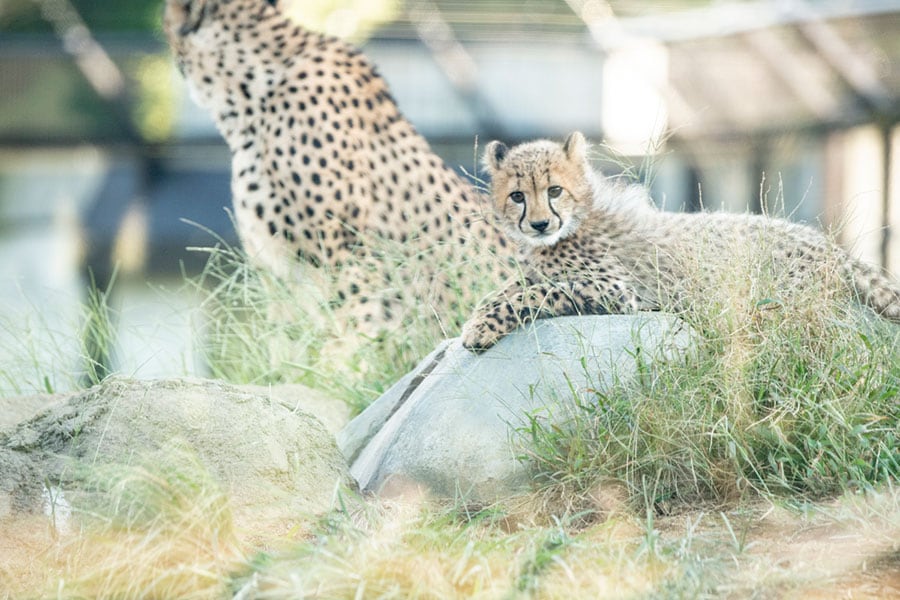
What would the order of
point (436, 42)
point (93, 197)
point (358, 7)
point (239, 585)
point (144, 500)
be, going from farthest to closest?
point (358, 7) < point (436, 42) < point (93, 197) < point (144, 500) < point (239, 585)

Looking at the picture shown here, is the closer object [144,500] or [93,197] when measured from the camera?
[144,500]

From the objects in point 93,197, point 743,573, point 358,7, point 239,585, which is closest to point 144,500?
point 239,585

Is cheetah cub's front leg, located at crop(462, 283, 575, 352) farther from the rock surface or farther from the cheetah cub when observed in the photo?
the rock surface

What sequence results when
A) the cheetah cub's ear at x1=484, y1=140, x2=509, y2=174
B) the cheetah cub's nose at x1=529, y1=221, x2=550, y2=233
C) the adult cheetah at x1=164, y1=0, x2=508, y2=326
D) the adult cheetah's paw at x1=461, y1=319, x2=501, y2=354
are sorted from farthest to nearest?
the adult cheetah at x1=164, y1=0, x2=508, y2=326
the cheetah cub's ear at x1=484, y1=140, x2=509, y2=174
the cheetah cub's nose at x1=529, y1=221, x2=550, y2=233
the adult cheetah's paw at x1=461, y1=319, x2=501, y2=354

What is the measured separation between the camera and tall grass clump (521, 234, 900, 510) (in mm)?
2729

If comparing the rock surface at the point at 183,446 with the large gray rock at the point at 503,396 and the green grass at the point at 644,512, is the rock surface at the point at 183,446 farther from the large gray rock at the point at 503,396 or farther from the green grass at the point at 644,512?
the large gray rock at the point at 503,396

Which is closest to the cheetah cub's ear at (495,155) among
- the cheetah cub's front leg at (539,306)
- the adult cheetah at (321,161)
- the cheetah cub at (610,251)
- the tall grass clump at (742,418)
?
the cheetah cub at (610,251)

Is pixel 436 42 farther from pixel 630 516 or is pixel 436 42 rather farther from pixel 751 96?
pixel 630 516

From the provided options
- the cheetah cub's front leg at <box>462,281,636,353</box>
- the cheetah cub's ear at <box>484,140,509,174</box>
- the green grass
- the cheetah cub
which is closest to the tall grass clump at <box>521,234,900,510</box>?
the green grass

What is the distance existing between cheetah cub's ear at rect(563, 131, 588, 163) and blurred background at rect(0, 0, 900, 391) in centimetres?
461

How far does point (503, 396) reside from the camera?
298 cm

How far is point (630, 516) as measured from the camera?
2.65m

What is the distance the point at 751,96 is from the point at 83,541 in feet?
24.5

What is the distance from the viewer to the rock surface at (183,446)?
8.82 ft
